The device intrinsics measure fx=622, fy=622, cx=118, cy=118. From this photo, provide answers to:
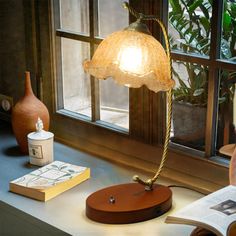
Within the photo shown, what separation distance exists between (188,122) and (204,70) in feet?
0.61

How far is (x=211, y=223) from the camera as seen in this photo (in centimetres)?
149

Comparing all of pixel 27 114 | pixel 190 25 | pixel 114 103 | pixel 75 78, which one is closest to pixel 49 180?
pixel 27 114

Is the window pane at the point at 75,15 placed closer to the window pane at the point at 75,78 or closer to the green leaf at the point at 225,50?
the window pane at the point at 75,78

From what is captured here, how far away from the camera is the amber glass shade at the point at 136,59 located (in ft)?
5.32

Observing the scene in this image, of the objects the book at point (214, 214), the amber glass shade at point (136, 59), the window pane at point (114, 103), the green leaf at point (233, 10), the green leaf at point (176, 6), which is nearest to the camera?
the book at point (214, 214)

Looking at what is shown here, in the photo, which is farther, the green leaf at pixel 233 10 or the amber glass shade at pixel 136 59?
the green leaf at pixel 233 10

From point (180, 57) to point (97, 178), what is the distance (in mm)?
473

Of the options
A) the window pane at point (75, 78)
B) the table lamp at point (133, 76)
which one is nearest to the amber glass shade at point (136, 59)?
the table lamp at point (133, 76)

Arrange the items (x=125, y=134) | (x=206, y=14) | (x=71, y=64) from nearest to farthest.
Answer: (x=206, y=14)
(x=125, y=134)
(x=71, y=64)

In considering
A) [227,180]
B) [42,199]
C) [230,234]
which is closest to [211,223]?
[230,234]

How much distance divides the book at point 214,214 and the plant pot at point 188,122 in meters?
0.30

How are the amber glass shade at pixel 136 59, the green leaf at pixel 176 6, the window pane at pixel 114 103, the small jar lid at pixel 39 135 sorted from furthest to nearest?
the window pane at pixel 114 103, the small jar lid at pixel 39 135, the green leaf at pixel 176 6, the amber glass shade at pixel 136 59

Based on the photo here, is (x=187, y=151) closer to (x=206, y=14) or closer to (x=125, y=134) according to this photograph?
(x=125, y=134)

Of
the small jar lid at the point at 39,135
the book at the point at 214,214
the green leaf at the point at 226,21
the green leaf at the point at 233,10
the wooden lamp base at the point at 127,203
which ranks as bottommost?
the wooden lamp base at the point at 127,203
